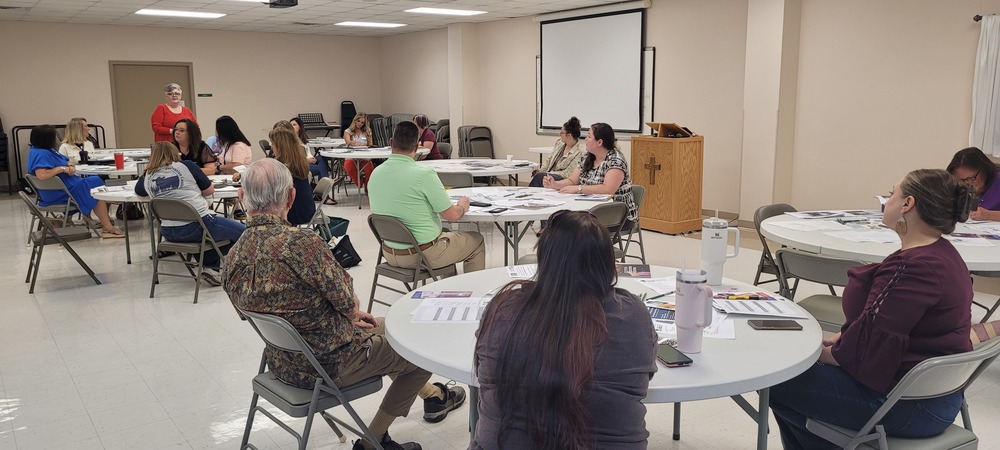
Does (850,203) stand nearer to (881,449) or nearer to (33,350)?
(881,449)

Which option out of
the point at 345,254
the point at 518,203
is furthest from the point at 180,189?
the point at 518,203

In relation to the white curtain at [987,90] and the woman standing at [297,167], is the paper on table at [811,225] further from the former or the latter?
the woman standing at [297,167]

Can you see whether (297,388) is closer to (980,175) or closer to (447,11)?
(980,175)

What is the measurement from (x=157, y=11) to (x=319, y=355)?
10141 millimetres

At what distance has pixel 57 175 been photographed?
731 cm

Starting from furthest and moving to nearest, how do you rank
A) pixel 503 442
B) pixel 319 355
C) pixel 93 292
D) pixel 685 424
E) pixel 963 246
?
pixel 93 292
pixel 963 246
pixel 685 424
pixel 319 355
pixel 503 442

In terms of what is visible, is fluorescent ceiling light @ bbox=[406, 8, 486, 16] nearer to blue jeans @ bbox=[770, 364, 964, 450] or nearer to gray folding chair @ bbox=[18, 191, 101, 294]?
gray folding chair @ bbox=[18, 191, 101, 294]

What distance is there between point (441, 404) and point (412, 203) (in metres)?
1.40

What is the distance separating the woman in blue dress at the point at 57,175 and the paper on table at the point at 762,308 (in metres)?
6.98

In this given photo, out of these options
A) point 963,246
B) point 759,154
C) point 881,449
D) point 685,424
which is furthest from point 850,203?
point 881,449

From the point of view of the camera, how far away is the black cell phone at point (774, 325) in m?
2.28

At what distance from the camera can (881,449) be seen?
2.06 meters

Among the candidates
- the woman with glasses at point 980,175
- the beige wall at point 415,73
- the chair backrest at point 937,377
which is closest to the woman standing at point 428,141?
the beige wall at point 415,73

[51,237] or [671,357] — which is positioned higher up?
[671,357]
